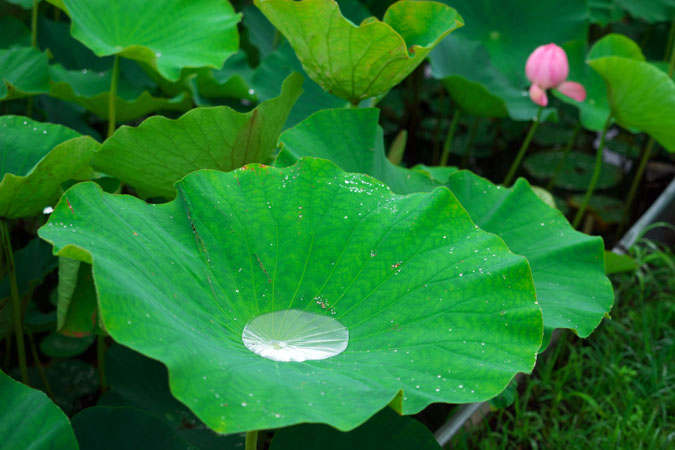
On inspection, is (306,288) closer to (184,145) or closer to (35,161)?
(184,145)

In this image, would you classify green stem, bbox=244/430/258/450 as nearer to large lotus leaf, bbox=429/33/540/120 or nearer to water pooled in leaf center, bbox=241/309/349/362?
water pooled in leaf center, bbox=241/309/349/362

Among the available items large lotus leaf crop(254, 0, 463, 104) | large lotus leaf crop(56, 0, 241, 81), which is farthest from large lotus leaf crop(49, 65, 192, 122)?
large lotus leaf crop(254, 0, 463, 104)

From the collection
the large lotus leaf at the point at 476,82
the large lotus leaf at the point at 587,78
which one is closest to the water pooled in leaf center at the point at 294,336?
the large lotus leaf at the point at 476,82

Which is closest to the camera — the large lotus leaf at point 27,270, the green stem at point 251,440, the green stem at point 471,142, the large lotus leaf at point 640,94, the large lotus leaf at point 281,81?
the green stem at point 251,440

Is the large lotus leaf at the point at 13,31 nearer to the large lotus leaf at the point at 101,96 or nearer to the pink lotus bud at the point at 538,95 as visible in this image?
the large lotus leaf at the point at 101,96

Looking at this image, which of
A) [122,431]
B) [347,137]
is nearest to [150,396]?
[122,431]

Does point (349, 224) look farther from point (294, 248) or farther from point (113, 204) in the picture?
point (113, 204)

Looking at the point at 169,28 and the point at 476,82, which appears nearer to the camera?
the point at 169,28
